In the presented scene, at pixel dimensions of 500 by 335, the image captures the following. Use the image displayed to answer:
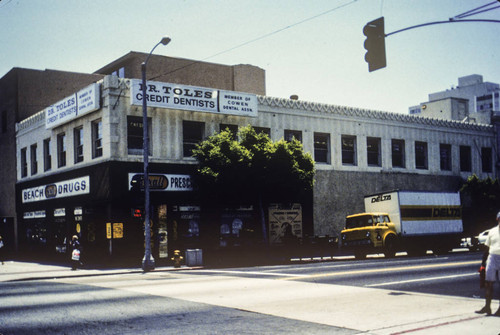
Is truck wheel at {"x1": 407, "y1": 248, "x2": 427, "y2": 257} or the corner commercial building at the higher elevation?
the corner commercial building

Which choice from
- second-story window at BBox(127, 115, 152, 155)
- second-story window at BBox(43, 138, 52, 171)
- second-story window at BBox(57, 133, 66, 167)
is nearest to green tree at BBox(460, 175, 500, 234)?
second-story window at BBox(127, 115, 152, 155)

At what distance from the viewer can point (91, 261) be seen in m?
30.7

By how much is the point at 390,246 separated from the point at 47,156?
2281 centimetres

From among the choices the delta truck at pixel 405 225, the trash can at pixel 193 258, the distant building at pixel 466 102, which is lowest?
the trash can at pixel 193 258

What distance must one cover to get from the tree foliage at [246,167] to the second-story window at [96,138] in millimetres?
5233

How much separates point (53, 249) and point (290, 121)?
56.8 ft

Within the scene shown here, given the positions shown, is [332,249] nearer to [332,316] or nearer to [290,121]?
[290,121]

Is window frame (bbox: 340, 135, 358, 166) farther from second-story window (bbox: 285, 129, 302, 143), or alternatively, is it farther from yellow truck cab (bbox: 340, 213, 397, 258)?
yellow truck cab (bbox: 340, 213, 397, 258)

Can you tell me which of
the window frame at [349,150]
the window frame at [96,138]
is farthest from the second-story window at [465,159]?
the window frame at [96,138]

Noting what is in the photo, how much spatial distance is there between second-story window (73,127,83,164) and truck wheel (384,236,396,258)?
18.0 m

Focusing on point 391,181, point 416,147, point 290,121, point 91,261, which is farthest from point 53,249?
point 416,147

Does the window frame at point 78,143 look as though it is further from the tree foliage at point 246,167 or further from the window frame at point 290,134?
the window frame at point 290,134

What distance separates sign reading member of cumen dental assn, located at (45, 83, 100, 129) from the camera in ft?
96.4

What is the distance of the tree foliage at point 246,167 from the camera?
29031 millimetres
